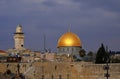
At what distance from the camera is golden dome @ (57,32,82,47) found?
246ft

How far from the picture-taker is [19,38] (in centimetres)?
7675

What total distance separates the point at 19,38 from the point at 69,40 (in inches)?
320

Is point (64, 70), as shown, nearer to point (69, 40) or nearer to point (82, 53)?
point (69, 40)

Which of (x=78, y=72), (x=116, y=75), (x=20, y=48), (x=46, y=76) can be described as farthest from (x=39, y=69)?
(x=20, y=48)

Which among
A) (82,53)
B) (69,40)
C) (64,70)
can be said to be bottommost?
(64,70)

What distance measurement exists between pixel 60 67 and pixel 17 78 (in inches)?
1376

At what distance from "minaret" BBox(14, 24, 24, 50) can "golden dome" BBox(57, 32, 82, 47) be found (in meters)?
5.99

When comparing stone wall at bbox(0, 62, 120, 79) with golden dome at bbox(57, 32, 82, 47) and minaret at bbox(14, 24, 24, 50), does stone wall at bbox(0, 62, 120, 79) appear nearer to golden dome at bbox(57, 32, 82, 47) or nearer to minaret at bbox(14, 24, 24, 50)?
golden dome at bbox(57, 32, 82, 47)

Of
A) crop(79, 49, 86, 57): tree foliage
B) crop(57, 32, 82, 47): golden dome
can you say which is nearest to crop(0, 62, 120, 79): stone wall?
crop(57, 32, 82, 47): golden dome

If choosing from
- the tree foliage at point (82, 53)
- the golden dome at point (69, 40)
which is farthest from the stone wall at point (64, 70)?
the tree foliage at point (82, 53)

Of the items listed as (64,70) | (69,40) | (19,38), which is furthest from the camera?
(19,38)

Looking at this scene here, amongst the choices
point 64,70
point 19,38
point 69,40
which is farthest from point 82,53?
point 64,70

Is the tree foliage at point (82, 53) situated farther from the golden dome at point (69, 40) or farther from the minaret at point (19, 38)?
the minaret at point (19, 38)

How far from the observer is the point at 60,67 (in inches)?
2288
